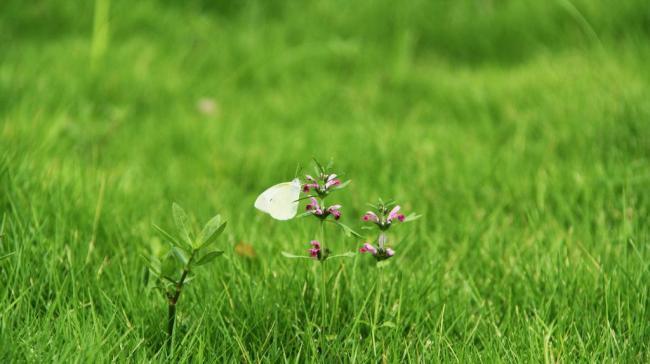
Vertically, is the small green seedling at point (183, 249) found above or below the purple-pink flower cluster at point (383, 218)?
below

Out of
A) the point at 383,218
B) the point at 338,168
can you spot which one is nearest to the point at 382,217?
the point at 383,218

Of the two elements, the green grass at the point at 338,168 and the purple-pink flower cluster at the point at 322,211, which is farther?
the green grass at the point at 338,168

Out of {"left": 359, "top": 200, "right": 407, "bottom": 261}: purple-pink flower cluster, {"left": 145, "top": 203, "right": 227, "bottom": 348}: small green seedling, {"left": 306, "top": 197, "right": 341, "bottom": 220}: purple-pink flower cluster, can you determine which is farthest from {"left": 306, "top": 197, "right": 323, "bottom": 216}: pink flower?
{"left": 145, "top": 203, "right": 227, "bottom": 348}: small green seedling

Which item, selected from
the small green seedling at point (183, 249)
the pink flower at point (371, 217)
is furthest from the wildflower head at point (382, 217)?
the small green seedling at point (183, 249)

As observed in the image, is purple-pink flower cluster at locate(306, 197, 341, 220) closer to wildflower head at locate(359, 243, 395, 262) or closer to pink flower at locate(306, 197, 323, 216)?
pink flower at locate(306, 197, 323, 216)

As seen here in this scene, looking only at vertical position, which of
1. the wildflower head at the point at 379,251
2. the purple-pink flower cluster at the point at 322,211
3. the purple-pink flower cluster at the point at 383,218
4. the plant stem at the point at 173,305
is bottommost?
the plant stem at the point at 173,305

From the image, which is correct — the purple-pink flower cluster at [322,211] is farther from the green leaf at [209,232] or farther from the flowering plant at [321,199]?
the green leaf at [209,232]

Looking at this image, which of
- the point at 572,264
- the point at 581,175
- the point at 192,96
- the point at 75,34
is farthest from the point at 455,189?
the point at 75,34
